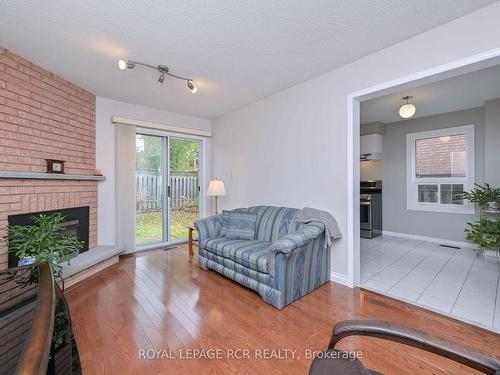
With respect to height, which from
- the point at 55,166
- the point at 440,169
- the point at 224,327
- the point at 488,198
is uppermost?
the point at 440,169

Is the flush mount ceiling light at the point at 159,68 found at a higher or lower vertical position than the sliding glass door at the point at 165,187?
higher

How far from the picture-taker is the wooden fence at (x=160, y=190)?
413cm

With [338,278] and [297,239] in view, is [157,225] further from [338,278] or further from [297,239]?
[338,278]

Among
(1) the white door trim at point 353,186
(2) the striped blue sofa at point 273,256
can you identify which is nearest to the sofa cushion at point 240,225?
(2) the striped blue sofa at point 273,256

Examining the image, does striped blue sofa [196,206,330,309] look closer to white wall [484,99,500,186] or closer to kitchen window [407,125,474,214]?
white wall [484,99,500,186]

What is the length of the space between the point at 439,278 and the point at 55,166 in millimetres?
4891

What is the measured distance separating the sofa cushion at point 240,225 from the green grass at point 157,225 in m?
1.62

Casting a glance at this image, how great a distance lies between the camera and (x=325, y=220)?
263cm

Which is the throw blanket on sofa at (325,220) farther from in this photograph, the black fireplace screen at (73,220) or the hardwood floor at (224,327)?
the black fireplace screen at (73,220)

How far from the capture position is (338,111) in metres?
2.73

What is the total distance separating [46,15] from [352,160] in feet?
10.1

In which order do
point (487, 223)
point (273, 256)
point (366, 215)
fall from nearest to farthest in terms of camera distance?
point (273, 256), point (487, 223), point (366, 215)

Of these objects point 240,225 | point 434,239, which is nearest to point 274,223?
point 240,225

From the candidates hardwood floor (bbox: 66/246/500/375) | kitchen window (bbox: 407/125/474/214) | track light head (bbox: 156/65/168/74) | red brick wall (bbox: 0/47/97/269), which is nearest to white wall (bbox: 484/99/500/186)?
kitchen window (bbox: 407/125/474/214)
